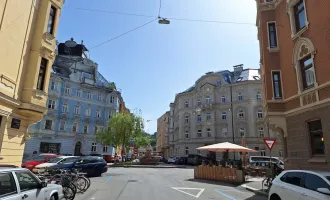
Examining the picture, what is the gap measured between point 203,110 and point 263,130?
40.6 ft

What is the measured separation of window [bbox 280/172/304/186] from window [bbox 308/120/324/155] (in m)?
4.69

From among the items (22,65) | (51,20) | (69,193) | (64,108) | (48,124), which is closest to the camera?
(69,193)

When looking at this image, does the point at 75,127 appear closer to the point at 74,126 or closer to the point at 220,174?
the point at 74,126

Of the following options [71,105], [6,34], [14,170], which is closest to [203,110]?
[71,105]

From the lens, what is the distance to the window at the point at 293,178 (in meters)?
7.00

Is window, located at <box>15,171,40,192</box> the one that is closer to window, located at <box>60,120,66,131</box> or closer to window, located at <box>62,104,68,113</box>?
window, located at <box>60,120,66,131</box>

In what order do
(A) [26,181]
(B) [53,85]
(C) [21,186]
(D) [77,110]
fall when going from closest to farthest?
(C) [21,186], (A) [26,181], (B) [53,85], (D) [77,110]

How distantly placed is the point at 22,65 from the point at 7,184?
8733 millimetres

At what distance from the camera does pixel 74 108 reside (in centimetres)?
4391

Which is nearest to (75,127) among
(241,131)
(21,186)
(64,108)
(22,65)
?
(64,108)

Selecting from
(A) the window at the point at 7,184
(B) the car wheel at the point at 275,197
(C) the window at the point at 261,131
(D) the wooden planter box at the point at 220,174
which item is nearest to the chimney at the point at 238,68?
(C) the window at the point at 261,131

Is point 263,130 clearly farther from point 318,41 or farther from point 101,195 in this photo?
point 101,195

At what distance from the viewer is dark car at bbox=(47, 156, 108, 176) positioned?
683 inches

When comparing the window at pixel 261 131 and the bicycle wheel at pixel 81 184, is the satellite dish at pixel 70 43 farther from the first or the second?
the bicycle wheel at pixel 81 184
